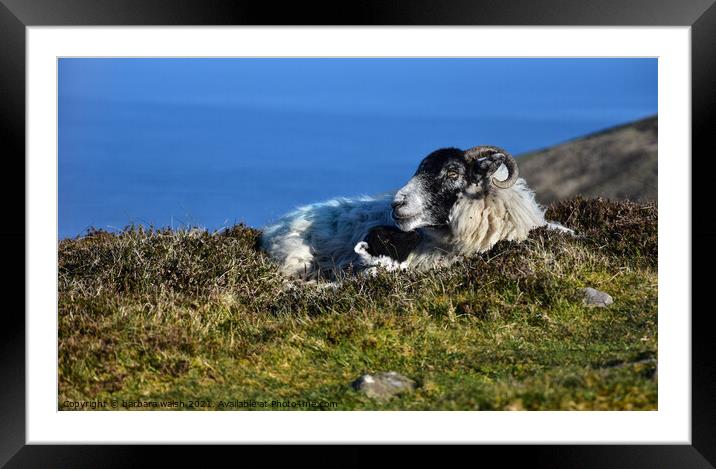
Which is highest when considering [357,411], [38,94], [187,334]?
[38,94]

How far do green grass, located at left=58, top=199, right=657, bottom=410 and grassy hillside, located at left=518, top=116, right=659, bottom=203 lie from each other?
20045mm

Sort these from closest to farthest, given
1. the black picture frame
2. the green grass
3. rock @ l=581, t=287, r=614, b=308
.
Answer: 1. the black picture frame
2. the green grass
3. rock @ l=581, t=287, r=614, b=308

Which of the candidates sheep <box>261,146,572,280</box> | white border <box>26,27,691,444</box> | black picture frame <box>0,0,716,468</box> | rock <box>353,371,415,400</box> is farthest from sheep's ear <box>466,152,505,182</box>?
rock <box>353,371,415,400</box>

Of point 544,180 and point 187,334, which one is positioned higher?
point 544,180

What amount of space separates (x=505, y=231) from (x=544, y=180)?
28688 millimetres

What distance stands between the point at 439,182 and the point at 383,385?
4.97m

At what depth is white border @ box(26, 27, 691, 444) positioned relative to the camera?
10.8 m

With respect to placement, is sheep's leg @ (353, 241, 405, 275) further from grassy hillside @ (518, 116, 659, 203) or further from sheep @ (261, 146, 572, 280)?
grassy hillside @ (518, 116, 659, 203)

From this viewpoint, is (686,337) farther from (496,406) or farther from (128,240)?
(128,240)
